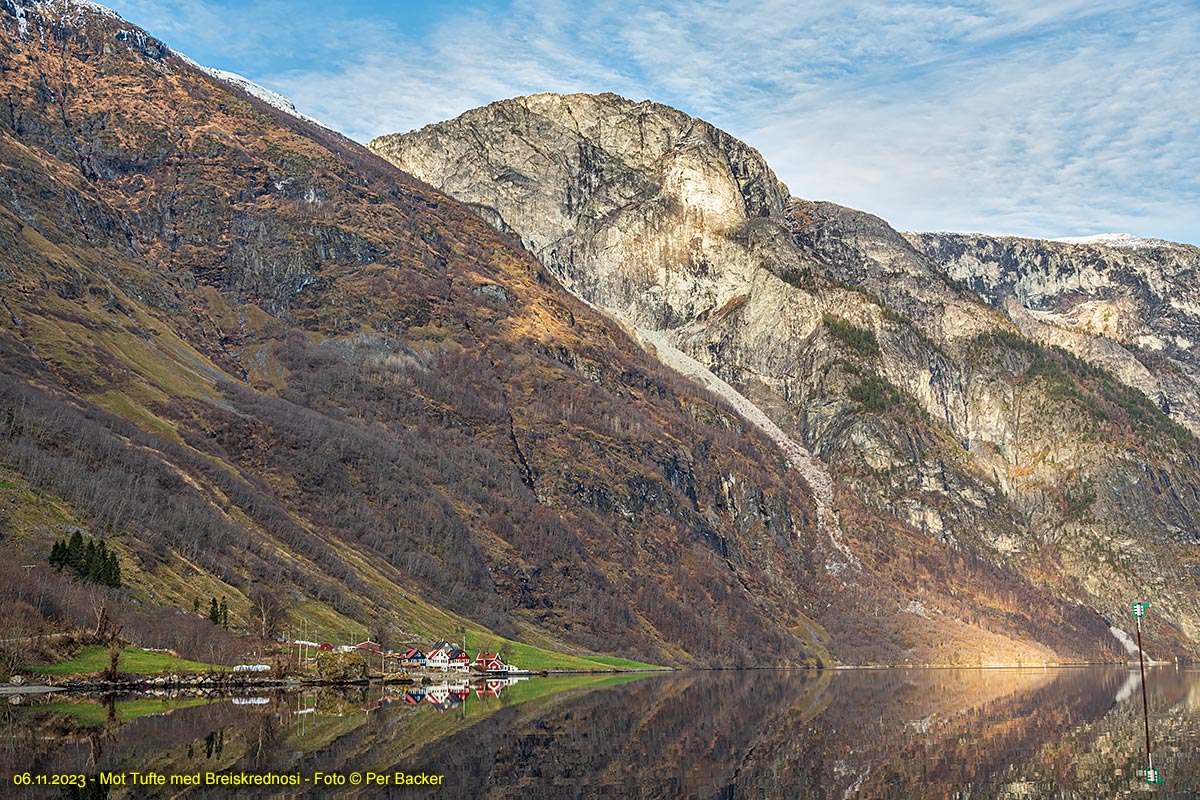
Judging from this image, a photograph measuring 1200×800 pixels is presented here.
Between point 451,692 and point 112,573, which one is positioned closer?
point 451,692

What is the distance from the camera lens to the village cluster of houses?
6043 inches

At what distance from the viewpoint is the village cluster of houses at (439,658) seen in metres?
154

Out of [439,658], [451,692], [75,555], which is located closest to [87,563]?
[75,555]

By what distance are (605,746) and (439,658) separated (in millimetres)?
99100

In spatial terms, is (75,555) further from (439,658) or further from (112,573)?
(439,658)

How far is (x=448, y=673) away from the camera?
15400cm

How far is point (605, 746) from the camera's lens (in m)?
64.2

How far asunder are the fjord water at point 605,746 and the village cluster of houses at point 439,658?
49.1 meters

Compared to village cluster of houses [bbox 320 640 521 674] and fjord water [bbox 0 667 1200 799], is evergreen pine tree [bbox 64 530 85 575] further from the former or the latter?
village cluster of houses [bbox 320 640 521 674]

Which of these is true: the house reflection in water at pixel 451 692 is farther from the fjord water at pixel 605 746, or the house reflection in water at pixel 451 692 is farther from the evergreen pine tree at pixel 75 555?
the evergreen pine tree at pixel 75 555

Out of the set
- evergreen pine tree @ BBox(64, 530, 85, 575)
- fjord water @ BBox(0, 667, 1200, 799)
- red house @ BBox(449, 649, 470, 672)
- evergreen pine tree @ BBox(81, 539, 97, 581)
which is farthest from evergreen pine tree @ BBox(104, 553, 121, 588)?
red house @ BBox(449, 649, 470, 672)

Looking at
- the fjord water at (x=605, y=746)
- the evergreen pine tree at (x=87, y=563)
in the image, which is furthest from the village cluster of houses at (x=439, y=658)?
the fjord water at (x=605, y=746)

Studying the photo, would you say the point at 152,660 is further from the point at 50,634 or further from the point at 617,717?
the point at 617,717

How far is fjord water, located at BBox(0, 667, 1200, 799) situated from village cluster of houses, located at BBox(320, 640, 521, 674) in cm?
4912
